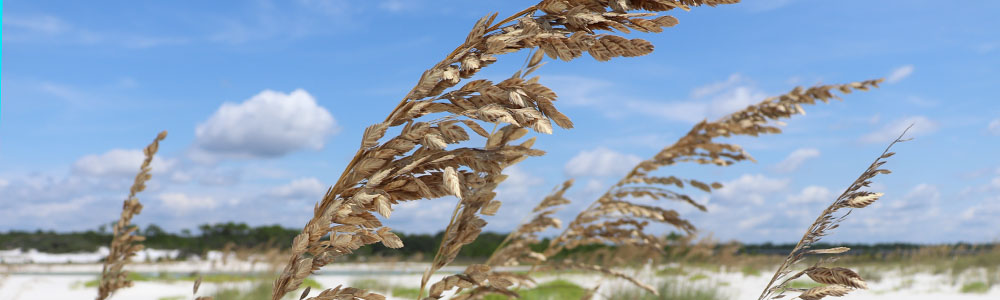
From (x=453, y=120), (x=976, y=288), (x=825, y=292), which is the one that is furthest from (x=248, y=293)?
(x=976, y=288)

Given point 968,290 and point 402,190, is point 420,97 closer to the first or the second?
point 402,190

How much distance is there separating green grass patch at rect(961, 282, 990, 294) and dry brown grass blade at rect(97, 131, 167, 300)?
490 inches

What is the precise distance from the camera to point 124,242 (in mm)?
2188

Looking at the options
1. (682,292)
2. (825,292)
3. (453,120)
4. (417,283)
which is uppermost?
(453,120)

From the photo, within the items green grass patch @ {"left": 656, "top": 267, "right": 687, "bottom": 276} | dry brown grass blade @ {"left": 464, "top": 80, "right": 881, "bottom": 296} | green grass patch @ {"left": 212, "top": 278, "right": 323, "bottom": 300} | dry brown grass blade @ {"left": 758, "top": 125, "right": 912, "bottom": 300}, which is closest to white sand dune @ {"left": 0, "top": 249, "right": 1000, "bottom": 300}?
green grass patch @ {"left": 656, "top": 267, "right": 687, "bottom": 276}

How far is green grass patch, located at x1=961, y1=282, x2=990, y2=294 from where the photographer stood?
11.1 meters

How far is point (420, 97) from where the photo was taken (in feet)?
3.33

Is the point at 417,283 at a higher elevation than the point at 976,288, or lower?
higher

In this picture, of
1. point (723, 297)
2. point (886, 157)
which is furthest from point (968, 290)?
point (886, 157)

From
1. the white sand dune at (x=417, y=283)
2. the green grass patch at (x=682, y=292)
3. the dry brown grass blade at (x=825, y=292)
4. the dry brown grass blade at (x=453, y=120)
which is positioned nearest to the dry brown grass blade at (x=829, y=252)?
the dry brown grass blade at (x=825, y=292)

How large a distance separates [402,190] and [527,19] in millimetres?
317

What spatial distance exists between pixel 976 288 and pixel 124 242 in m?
12.8

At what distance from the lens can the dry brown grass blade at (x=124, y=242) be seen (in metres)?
2.07

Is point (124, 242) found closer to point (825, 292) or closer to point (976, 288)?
point (825, 292)
